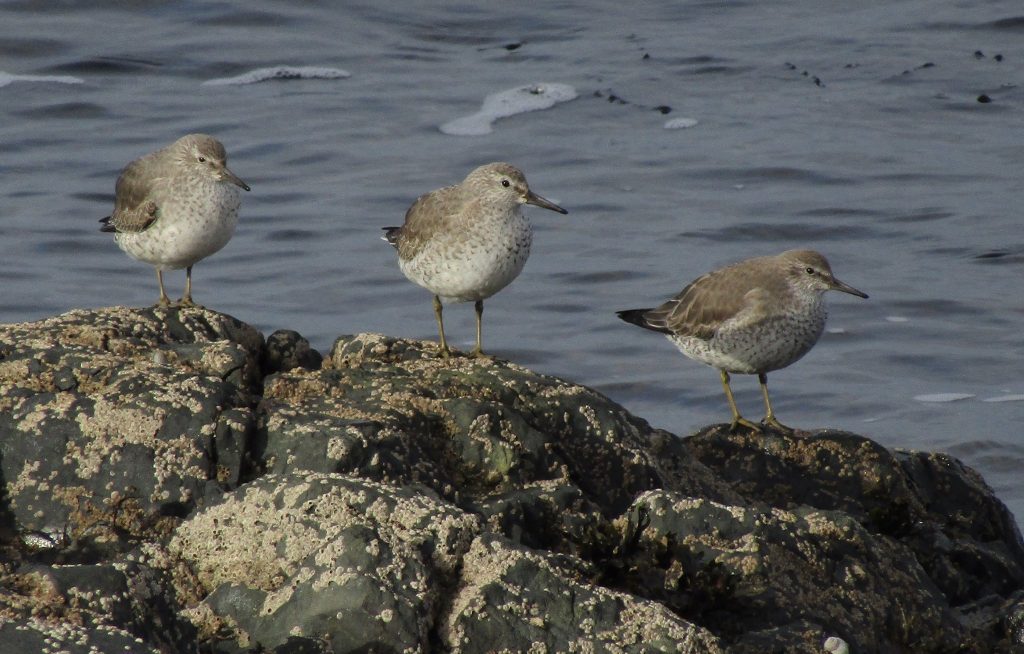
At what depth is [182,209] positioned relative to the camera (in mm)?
7797

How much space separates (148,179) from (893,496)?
14.8 ft

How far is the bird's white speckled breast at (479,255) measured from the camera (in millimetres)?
7352

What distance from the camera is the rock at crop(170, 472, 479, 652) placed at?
12.5 feet

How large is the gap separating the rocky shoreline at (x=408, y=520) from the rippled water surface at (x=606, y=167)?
3.50 meters

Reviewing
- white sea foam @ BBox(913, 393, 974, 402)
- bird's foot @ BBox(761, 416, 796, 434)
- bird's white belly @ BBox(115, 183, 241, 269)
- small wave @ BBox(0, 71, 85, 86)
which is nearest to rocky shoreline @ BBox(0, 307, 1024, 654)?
bird's foot @ BBox(761, 416, 796, 434)

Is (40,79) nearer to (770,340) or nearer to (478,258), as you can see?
(478,258)

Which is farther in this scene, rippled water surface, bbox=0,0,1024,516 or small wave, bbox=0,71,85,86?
small wave, bbox=0,71,85,86

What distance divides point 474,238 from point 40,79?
11885mm

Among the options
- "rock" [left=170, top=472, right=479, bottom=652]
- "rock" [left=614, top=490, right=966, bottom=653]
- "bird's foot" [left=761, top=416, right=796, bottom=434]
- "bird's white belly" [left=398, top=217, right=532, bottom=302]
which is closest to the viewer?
"rock" [left=170, top=472, right=479, bottom=652]

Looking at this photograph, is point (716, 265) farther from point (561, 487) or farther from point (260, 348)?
point (561, 487)

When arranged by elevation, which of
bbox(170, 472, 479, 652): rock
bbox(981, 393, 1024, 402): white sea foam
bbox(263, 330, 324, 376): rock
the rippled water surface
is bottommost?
bbox(981, 393, 1024, 402): white sea foam

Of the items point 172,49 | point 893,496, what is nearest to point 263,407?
point 893,496

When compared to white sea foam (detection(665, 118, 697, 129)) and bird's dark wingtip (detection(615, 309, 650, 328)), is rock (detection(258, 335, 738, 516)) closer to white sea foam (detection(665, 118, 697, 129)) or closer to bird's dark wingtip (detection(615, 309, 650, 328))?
bird's dark wingtip (detection(615, 309, 650, 328))

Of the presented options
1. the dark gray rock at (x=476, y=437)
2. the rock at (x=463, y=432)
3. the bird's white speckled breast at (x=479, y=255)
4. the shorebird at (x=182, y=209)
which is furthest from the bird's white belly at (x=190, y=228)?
the rock at (x=463, y=432)
